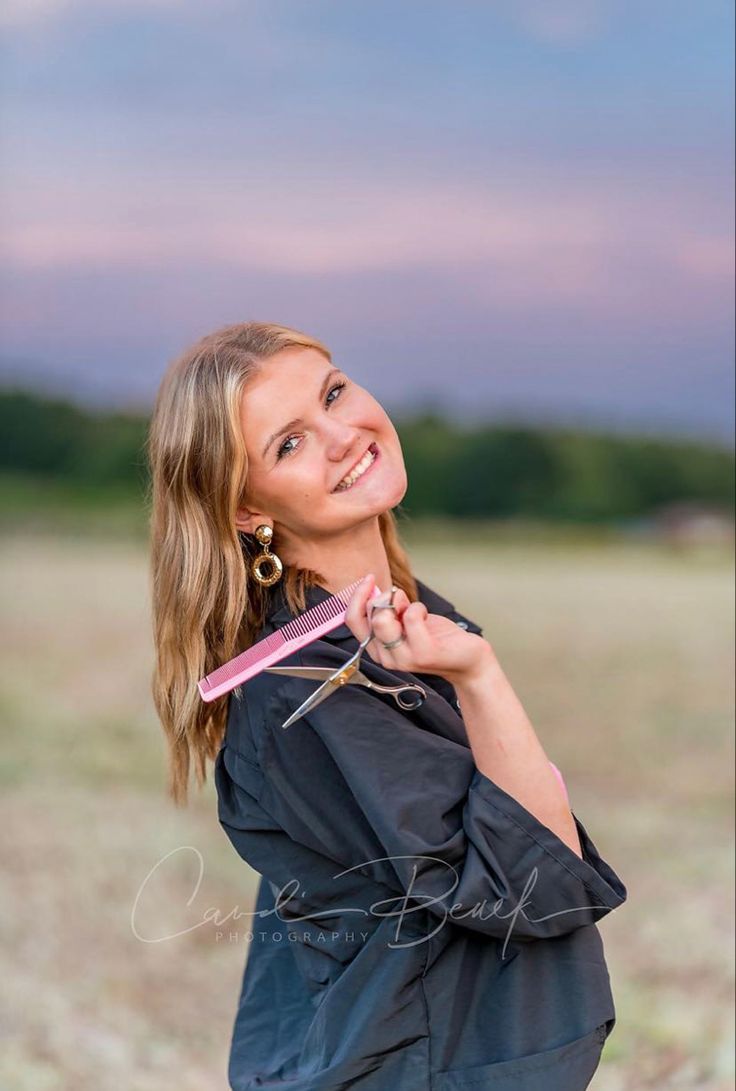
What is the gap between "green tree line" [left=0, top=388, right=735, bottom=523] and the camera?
242 inches

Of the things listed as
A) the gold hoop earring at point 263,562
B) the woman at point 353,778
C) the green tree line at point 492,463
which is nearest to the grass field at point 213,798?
the green tree line at point 492,463

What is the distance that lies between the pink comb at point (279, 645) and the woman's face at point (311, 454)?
0.10 metres

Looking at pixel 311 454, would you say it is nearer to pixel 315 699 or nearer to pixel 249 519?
pixel 249 519

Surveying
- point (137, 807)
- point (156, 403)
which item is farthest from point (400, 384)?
point (156, 403)

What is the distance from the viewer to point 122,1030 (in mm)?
2855

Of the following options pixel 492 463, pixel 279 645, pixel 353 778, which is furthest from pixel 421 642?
pixel 492 463

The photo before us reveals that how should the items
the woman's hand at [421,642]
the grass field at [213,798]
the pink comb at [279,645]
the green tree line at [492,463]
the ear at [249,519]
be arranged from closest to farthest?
the woman's hand at [421,642]
the pink comb at [279,645]
the ear at [249,519]
the grass field at [213,798]
the green tree line at [492,463]

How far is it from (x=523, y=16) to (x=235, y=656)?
14.3 ft

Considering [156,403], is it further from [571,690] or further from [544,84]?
[544,84]

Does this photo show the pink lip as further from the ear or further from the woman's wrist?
the woman's wrist

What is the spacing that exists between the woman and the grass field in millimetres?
1206

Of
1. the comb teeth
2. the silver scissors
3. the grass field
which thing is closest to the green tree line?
the grass field

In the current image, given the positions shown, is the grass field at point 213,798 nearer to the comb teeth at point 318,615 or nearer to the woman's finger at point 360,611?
the comb teeth at point 318,615

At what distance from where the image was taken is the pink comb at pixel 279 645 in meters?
1.44
